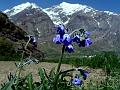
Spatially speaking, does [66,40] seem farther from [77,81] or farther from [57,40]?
[77,81]

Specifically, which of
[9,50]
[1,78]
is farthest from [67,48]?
[9,50]

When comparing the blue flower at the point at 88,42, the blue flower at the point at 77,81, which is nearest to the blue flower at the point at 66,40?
the blue flower at the point at 88,42

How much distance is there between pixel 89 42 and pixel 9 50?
21282mm

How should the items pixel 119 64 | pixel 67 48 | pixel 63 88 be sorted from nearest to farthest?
1. pixel 67 48
2. pixel 63 88
3. pixel 119 64

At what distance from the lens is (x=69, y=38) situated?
163 inches

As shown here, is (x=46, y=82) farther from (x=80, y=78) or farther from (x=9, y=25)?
(x=9, y=25)

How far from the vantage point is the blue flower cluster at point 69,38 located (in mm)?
4055

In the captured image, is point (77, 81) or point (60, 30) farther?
point (77, 81)

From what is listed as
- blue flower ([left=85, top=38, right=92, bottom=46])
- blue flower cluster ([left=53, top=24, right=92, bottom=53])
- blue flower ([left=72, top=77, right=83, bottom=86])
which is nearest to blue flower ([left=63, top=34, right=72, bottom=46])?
blue flower cluster ([left=53, top=24, right=92, bottom=53])

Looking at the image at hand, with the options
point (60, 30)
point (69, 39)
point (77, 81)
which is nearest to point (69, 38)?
point (69, 39)

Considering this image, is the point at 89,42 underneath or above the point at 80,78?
above

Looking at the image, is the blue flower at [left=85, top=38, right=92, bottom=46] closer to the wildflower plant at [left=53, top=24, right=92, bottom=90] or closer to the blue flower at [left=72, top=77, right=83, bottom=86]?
the wildflower plant at [left=53, top=24, right=92, bottom=90]

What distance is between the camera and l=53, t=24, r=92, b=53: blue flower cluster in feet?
13.3

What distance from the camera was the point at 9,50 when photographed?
2522 centimetres
